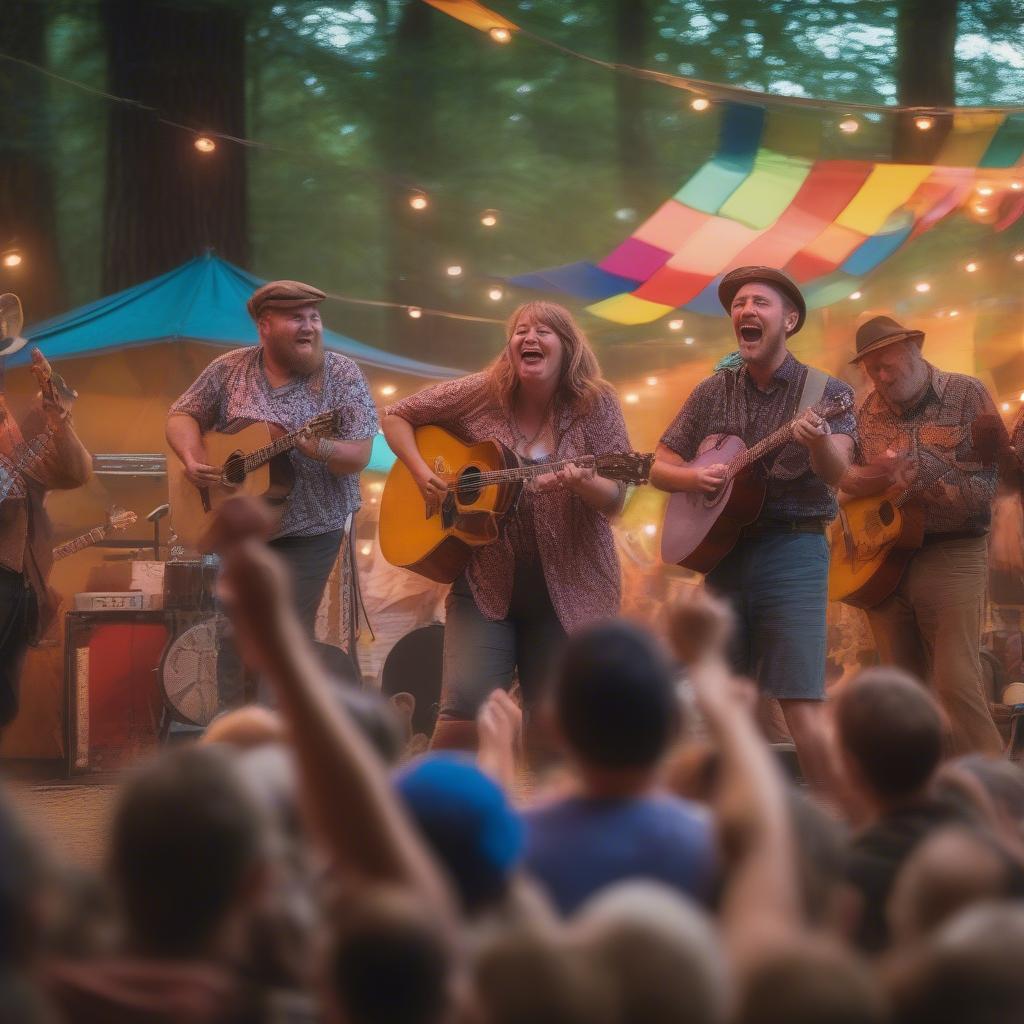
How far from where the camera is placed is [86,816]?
5453 millimetres

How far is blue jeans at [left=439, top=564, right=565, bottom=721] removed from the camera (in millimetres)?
4410

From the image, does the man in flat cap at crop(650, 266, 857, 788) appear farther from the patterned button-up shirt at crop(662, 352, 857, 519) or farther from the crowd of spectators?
the crowd of spectators

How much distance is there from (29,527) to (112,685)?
7.14 feet

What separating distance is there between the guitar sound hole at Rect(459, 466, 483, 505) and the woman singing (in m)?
0.08

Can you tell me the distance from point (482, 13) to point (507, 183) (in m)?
1.20

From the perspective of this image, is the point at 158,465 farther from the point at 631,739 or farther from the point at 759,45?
the point at 631,739

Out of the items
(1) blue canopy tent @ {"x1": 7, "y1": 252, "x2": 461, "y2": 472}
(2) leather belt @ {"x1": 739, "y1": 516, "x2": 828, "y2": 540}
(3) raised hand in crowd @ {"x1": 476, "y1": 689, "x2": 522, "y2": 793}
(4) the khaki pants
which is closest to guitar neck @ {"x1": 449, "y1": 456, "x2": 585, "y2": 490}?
(2) leather belt @ {"x1": 739, "y1": 516, "x2": 828, "y2": 540}

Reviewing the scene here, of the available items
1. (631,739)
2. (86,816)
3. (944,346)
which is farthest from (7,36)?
(631,739)

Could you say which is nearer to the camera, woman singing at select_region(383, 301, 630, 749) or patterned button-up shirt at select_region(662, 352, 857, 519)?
woman singing at select_region(383, 301, 630, 749)

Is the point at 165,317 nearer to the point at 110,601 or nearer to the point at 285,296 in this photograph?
the point at 110,601

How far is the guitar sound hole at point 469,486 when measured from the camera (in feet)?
15.8

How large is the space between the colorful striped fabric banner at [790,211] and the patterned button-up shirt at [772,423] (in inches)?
207

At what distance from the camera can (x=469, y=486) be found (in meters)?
4.86

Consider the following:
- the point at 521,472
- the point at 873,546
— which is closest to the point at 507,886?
the point at 521,472
